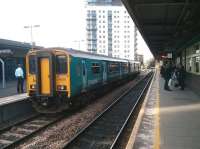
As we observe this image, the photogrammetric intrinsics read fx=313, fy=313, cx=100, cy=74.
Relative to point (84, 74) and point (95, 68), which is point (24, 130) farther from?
point (95, 68)

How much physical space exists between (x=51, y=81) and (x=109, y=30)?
413 ft

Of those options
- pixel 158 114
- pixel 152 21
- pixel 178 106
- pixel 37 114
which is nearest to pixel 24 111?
pixel 37 114

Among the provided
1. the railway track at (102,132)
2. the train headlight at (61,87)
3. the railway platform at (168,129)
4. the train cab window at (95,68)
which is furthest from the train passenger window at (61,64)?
the train cab window at (95,68)

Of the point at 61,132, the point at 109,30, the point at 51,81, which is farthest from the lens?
the point at 109,30

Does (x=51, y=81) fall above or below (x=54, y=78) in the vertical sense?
below

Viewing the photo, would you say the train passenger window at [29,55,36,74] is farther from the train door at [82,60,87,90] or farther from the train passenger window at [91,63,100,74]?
the train passenger window at [91,63,100,74]

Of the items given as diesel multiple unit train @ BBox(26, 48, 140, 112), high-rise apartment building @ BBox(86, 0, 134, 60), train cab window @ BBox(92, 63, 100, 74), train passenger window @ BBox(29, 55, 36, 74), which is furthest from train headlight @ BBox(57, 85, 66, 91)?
high-rise apartment building @ BBox(86, 0, 134, 60)

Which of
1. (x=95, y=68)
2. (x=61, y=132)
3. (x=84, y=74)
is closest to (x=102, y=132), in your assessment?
(x=61, y=132)

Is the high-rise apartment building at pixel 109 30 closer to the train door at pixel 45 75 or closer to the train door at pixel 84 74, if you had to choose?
the train door at pixel 84 74

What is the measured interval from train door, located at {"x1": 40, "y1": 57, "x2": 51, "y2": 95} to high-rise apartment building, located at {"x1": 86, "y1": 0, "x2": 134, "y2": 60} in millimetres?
106491

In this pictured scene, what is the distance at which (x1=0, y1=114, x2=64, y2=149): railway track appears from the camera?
8.77 metres

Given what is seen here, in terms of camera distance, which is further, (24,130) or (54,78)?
(54,78)

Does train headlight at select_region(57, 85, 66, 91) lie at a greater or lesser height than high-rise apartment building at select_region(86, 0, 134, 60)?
lesser

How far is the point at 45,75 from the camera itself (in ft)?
41.8
